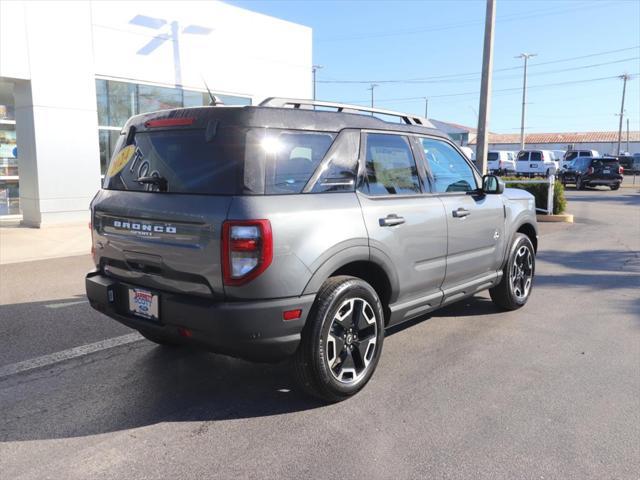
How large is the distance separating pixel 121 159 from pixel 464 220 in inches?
114

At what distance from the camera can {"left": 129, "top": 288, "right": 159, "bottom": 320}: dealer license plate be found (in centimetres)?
354

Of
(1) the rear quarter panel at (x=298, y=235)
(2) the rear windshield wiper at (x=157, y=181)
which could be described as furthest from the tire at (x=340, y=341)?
(2) the rear windshield wiper at (x=157, y=181)

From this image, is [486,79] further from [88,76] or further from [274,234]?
[274,234]

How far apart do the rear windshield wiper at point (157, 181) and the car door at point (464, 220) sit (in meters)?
2.23

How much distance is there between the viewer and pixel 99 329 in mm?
5230

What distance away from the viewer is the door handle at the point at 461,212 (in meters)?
4.73

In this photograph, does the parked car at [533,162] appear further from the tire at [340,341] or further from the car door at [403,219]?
the tire at [340,341]

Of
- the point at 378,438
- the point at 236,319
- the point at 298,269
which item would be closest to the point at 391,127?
the point at 298,269

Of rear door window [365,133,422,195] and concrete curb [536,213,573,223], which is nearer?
rear door window [365,133,422,195]

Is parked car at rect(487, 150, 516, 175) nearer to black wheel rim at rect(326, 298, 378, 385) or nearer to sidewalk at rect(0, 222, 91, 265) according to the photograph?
sidewalk at rect(0, 222, 91, 265)

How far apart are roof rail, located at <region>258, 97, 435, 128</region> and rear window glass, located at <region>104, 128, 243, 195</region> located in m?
0.42

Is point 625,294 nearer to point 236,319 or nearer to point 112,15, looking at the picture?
point 236,319

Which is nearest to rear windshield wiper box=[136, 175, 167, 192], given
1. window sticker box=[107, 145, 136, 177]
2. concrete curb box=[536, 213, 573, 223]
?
window sticker box=[107, 145, 136, 177]

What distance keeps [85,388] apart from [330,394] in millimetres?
1772
